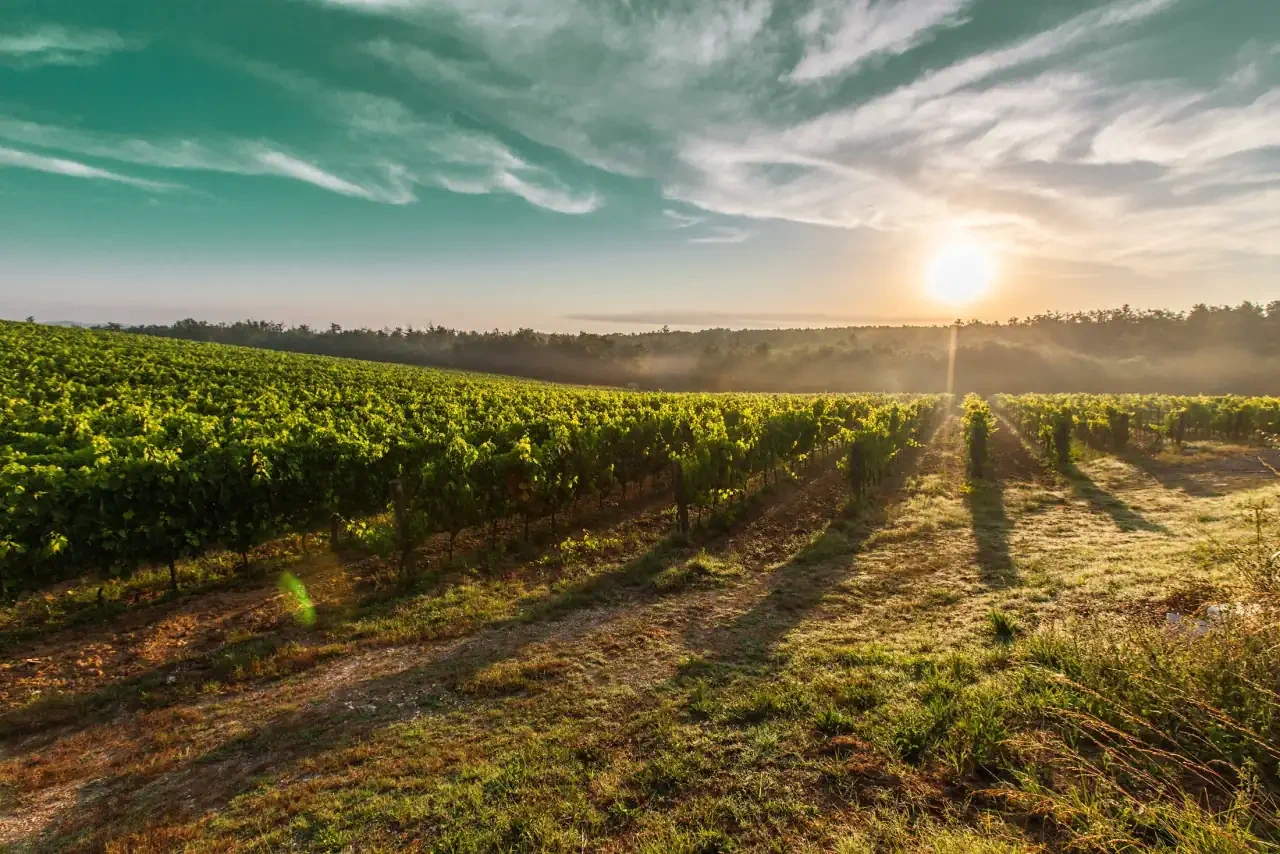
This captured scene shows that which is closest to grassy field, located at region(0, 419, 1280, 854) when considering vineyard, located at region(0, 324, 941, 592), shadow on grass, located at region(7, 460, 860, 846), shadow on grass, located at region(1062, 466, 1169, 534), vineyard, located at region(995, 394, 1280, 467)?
shadow on grass, located at region(7, 460, 860, 846)

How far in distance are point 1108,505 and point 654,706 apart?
16.6 m

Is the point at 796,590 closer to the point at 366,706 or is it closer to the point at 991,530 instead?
the point at 991,530

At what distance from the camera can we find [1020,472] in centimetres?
2147

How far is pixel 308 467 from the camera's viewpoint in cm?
1056

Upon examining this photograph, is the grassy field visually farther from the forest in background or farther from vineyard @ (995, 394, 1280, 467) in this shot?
the forest in background

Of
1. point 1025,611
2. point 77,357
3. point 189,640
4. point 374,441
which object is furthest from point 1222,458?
point 77,357

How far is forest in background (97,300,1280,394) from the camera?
8412 cm

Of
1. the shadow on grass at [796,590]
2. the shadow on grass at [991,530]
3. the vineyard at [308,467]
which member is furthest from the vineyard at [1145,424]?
the shadow on grass at [796,590]

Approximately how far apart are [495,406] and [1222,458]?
3132 cm

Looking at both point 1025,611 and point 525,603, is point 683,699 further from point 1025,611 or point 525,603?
point 1025,611

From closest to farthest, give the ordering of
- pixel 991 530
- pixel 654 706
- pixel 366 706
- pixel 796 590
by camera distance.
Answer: pixel 654 706, pixel 366 706, pixel 796 590, pixel 991 530

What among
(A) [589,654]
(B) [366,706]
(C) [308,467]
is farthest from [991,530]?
(C) [308,467]

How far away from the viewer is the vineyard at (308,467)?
8.02 metres

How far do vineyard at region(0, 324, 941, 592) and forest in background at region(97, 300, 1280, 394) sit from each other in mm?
63903
